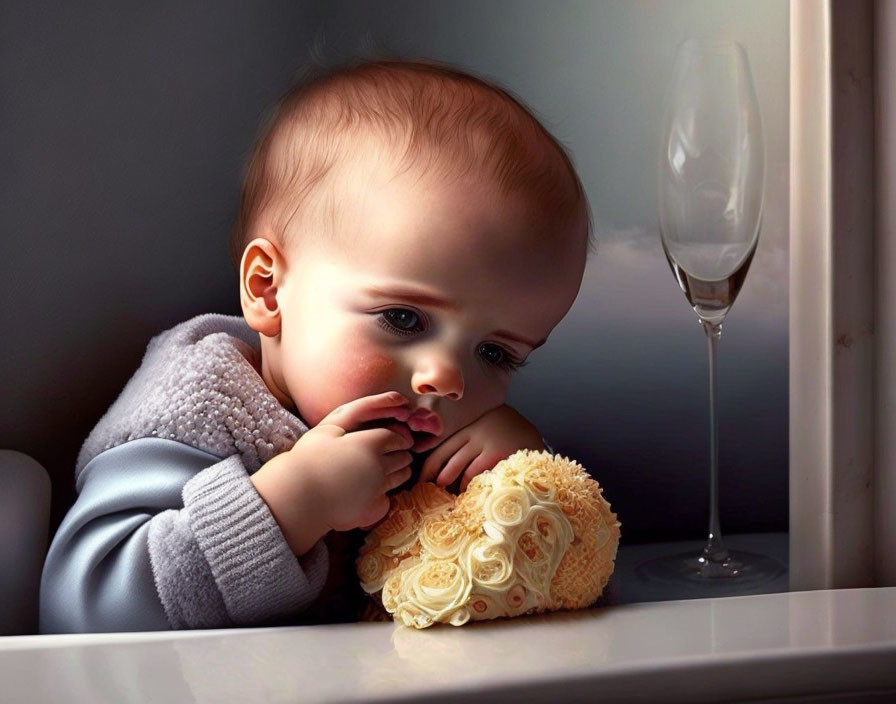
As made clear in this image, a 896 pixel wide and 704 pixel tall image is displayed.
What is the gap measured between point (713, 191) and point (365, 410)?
1.05 ft

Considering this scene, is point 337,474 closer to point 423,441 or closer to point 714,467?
point 423,441

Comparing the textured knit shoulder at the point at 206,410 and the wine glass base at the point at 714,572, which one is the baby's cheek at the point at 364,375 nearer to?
the textured knit shoulder at the point at 206,410

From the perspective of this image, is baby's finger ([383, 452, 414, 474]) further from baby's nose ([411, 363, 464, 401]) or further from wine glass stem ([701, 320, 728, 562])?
wine glass stem ([701, 320, 728, 562])

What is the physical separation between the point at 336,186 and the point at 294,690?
1.17 ft

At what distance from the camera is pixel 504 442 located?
0.75 m

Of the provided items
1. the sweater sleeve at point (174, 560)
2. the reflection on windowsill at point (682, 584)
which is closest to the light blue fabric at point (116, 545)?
the sweater sleeve at point (174, 560)

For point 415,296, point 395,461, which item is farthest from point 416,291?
point 395,461

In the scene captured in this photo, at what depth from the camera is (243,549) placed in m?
0.64

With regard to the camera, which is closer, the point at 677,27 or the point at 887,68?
the point at 887,68

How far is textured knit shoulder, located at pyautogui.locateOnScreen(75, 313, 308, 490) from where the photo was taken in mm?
706

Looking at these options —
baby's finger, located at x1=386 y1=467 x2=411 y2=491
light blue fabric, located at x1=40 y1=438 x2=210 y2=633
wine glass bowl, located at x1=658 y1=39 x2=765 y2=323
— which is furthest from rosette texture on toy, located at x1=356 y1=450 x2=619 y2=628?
wine glass bowl, located at x1=658 y1=39 x2=765 y2=323

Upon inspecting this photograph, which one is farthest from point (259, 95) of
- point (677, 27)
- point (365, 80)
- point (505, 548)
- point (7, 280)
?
point (505, 548)

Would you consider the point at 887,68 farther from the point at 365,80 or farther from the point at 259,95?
the point at 259,95

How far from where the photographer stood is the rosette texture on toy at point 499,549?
2.03 ft
